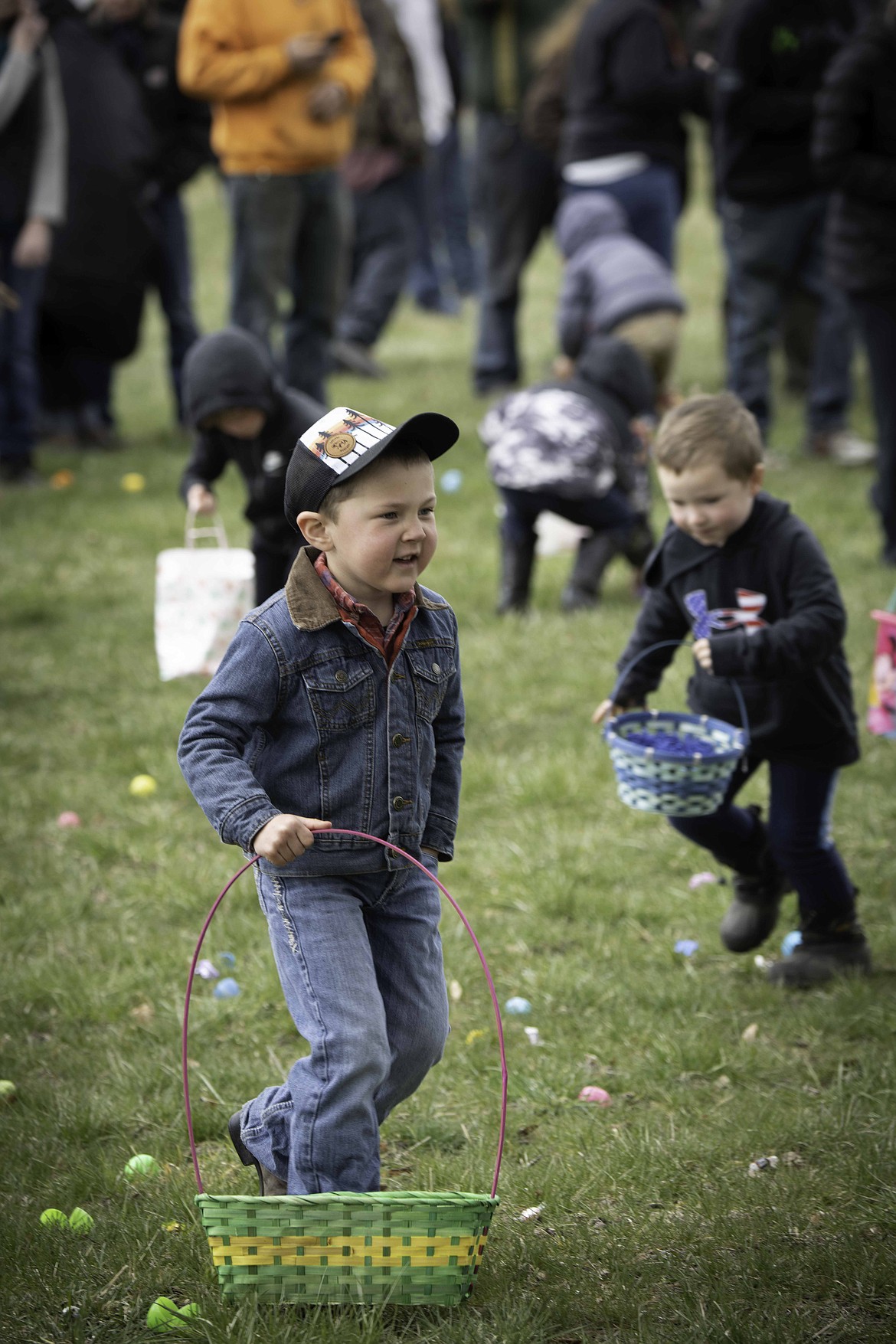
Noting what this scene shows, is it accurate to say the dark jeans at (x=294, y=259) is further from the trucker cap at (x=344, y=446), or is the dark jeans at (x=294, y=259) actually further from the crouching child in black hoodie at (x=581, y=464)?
the trucker cap at (x=344, y=446)

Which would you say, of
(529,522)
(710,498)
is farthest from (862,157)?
(710,498)

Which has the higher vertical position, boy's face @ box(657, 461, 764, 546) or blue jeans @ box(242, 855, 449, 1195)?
boy's face @ box(657, 461, 764, 546)

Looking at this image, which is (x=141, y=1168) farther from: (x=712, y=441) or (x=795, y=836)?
(x=712, y=441)

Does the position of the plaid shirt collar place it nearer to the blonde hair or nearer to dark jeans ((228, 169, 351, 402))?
the blonde hair

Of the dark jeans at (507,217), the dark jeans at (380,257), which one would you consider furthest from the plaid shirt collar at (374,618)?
the dark jeans at (380,257)

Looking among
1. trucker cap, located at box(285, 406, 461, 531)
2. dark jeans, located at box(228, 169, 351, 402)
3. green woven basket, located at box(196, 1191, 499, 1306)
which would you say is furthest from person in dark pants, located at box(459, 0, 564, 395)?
green woven basket, located at box(196, 1191, 499, 1306)

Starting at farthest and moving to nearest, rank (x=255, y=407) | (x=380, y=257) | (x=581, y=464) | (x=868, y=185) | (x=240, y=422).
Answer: (x=380, y=257) < (x=868, y=185) < (x=581, y=464) < (x=240, y=422) < (x=255, y=407)

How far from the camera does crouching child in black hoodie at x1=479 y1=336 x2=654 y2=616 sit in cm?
650

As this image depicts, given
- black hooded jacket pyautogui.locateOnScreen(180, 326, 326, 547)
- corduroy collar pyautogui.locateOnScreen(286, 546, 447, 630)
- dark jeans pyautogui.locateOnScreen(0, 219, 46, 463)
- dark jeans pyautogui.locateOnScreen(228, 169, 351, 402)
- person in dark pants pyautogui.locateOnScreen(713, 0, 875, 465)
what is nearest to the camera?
corduroy collar pyautogui.locateOnScreen(286, 546, 447, 630)

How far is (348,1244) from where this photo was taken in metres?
2.59

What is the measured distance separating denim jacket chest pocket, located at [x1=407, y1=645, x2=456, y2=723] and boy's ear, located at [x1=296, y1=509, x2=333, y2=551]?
25 centimetres

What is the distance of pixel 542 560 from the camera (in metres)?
7.76

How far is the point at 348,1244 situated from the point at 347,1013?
380 millimetres

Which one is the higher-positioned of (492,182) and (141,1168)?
(492,182)
